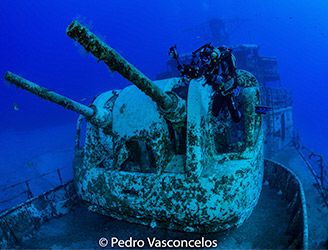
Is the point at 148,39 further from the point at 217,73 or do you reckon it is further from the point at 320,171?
the point at 217,73

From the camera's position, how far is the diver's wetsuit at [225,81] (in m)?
5.46

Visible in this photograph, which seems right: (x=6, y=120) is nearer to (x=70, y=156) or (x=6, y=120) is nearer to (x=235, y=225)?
(x=70, y=156)

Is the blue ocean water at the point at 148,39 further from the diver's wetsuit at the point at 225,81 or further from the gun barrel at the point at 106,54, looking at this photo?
the gun barrel at the point at 106,54

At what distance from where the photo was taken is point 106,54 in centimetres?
317

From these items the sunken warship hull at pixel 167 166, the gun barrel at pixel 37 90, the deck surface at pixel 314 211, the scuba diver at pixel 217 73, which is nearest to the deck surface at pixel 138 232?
the sunken warship hull at pixel 167 166

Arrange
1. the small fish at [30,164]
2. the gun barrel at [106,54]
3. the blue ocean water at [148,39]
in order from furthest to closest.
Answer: the blue ocean water at [148,39], the small fish at [30,164], the gun barrel at [106,54]

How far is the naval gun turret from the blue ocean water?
213ft

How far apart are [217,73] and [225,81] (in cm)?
24

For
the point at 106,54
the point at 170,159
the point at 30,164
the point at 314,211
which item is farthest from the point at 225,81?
the point at 30,164

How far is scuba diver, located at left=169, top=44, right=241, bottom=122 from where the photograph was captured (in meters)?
5.32

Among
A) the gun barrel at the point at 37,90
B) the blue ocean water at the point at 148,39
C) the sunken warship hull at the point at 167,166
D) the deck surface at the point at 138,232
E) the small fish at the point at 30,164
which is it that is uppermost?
the blue ocean water at the point at 148,39

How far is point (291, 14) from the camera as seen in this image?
170m

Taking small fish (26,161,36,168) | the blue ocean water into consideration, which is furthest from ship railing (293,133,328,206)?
the blue ocean water

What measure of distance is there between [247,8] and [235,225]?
170185 mm
